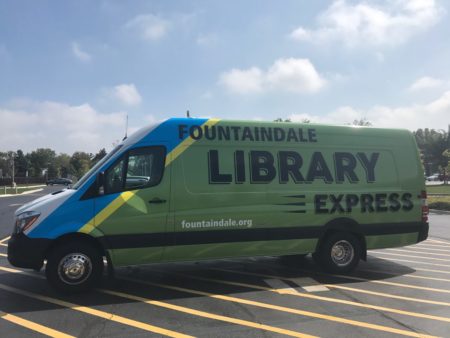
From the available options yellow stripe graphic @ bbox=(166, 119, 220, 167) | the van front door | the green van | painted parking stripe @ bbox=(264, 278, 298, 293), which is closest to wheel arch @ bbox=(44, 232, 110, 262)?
the green van

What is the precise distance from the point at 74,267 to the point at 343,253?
4390mm

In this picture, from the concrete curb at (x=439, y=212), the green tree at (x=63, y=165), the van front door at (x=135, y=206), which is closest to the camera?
the van front door at (x=135, y=206)

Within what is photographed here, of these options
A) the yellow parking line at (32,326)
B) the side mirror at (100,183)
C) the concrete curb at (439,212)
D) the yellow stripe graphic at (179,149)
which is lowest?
the yellow parking line at (32,326)

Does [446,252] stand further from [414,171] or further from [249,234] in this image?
[249,234]

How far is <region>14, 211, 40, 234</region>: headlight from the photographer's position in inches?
228

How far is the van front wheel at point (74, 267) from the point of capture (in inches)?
228

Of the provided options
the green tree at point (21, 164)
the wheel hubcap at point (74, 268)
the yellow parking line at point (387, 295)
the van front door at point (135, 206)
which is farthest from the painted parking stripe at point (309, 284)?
the green tree at point (21, 164)

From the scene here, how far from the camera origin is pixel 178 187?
6262mm

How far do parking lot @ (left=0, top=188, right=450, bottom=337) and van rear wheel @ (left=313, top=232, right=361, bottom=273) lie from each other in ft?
0.63

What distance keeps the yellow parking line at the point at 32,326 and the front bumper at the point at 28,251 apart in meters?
0.80

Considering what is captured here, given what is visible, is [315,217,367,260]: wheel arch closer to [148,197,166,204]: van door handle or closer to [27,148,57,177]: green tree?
[148,197,166,204]: van door handle

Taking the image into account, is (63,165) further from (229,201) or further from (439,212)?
(229,201)

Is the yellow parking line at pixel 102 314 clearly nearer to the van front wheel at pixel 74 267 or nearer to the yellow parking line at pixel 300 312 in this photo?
the van front wheel at pixel 74 267

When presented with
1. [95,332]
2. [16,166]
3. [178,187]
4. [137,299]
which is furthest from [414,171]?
[16,166]
